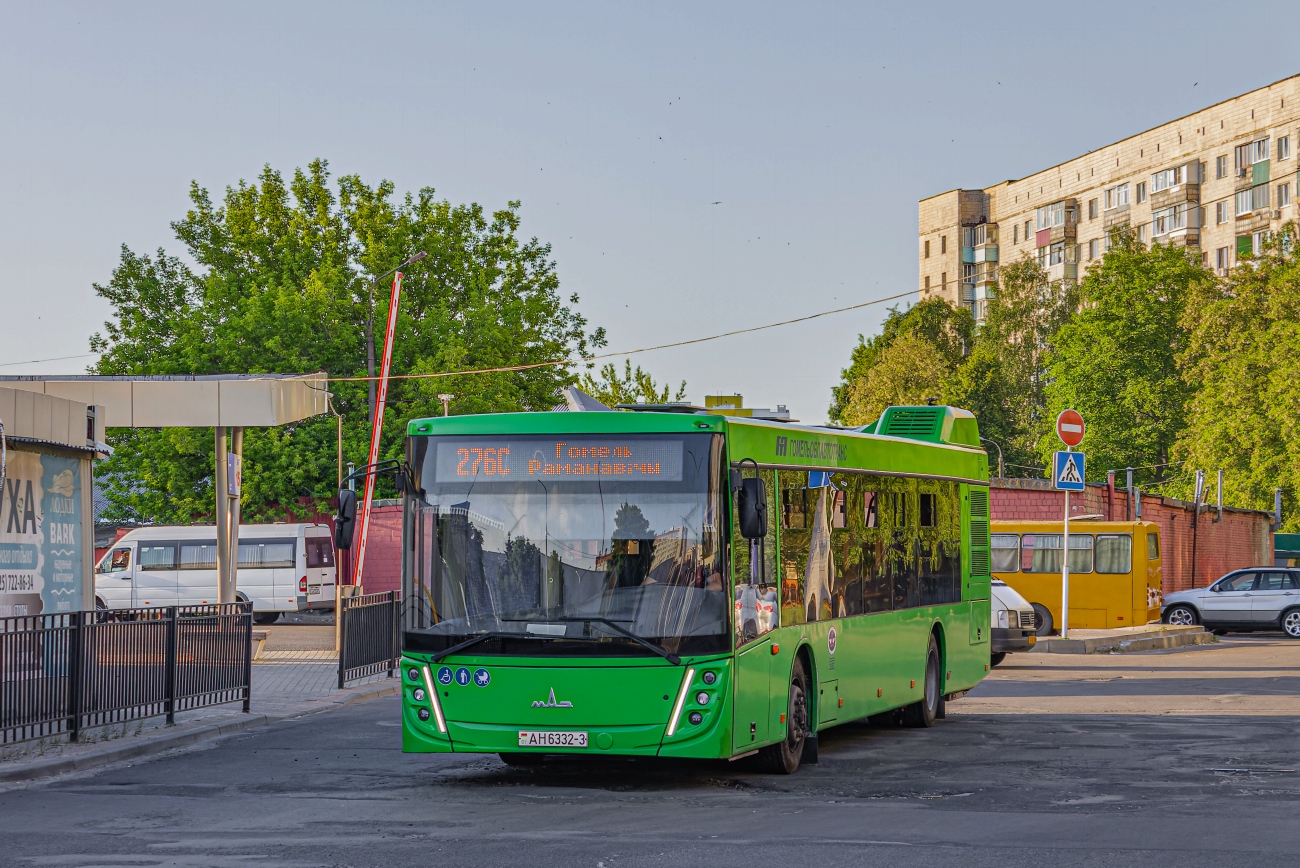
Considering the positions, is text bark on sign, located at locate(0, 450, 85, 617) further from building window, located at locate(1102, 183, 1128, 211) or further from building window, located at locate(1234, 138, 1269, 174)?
building window, located at locate(1102, 183, 1128, 211)

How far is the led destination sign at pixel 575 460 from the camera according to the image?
1181 centimetres

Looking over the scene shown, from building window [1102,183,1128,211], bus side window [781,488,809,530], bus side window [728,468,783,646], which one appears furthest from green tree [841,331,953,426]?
bus side window [728,468,783,646]

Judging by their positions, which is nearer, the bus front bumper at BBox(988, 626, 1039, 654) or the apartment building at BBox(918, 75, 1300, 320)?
the bus front bumper at BBox(988, 626, 1039, 654)

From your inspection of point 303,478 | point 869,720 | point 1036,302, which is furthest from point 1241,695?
point 1036,302

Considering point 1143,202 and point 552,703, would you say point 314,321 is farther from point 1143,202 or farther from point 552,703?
point 1143,202

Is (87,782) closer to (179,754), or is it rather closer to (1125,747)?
(179,754)

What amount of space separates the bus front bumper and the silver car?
1224 centimetres

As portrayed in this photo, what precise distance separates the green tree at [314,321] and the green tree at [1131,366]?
21.1m

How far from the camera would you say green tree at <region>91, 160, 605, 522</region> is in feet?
166

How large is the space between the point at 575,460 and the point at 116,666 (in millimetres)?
5189

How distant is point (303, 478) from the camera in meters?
50.8

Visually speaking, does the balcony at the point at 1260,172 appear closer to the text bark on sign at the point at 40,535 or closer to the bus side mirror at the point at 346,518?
the text bark on sign at the point at 40,535

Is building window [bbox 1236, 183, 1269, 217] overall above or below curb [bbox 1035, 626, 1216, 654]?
above

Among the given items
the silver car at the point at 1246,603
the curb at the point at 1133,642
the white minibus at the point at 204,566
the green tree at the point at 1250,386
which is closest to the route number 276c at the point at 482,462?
the curb at the point at 1133,642
